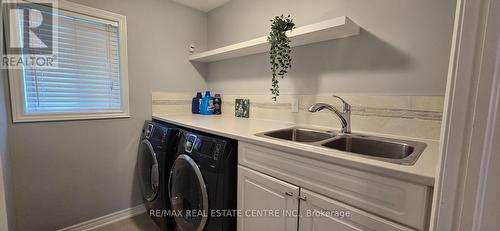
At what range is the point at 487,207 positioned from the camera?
35 cm

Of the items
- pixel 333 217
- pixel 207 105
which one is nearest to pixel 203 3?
pixel 207 105

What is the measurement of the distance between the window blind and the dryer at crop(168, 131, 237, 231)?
3.16 ft

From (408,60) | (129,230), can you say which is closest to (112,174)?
(129,230)

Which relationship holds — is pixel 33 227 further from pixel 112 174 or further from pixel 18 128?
pixel 18 128

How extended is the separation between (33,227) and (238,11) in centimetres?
250

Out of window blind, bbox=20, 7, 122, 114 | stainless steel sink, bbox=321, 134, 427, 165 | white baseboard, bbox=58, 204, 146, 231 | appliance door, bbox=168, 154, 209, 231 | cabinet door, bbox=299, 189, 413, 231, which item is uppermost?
window blind, bbox=20, 7, 122, 114

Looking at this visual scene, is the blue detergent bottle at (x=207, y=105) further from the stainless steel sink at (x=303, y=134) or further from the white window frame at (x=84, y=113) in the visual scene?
the stainless steel sink at (x=303, y=134)

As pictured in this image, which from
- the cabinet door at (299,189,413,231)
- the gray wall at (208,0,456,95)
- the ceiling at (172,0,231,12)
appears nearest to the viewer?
the cabinet door at (299,189,413,231)

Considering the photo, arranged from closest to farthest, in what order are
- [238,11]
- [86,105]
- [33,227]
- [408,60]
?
[408,60], [33,227], [86,105], [238,11]

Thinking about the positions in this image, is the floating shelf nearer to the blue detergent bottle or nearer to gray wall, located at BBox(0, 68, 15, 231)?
the blue detergent bottle

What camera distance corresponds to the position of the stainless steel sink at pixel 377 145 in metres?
1.08

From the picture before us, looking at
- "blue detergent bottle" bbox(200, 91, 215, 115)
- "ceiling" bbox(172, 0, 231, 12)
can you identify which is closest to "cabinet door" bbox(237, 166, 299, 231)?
"blue detergent bottle" bbox(200, 91, 215, 115)

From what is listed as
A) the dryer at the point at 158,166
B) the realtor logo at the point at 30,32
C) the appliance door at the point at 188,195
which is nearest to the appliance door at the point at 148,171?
the dryer at the point at 158,166

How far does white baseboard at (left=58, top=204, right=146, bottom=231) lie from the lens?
1751mm
